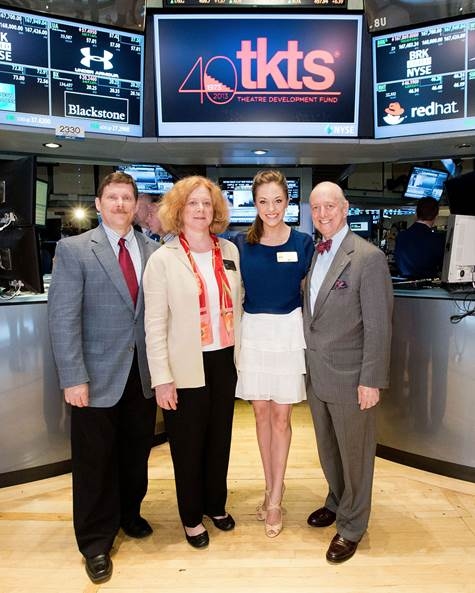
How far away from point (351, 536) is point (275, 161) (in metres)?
2.91

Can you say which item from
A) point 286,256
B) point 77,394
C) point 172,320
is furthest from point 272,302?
point 77,394

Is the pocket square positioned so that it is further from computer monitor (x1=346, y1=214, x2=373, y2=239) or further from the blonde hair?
Result: computer monitor (x1=346, y1=214, x2=373, y2=239)

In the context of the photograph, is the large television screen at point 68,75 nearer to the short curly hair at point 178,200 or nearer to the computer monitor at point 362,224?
the short curly hair at point 178,200

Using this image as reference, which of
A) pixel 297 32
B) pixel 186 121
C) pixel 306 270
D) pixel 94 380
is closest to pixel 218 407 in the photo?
pixel 94 380

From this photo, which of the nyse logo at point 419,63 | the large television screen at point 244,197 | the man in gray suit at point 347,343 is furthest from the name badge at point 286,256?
the large television screen at point 244,197

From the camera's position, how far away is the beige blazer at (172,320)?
206cm

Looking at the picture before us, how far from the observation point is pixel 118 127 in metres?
3.07

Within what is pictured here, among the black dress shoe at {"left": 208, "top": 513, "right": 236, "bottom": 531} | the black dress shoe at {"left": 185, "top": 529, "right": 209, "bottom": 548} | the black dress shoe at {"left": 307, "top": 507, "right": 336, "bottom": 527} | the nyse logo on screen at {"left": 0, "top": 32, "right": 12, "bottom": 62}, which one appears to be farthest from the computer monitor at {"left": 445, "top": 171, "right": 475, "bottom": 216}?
the nyse logo on screen at {"left": 0, "top": 32, "right": 12, "bottom": 62}

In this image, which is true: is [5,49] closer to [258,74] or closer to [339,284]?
[258,74]

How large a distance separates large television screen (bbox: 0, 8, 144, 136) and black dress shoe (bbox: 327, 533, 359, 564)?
2.63 meters

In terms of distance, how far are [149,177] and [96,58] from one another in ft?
4.59

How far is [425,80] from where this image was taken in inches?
A: 119

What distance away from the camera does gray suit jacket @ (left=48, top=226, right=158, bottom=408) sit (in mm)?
1985

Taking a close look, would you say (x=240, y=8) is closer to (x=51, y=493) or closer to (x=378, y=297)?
(x=378, y=297)
